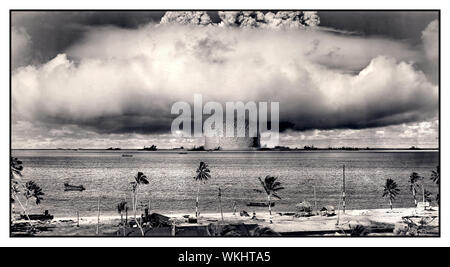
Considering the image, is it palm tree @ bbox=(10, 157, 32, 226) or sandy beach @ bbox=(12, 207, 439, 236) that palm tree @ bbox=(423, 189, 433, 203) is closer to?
sandy beach @ bbox=(12, 207, 439, 236)

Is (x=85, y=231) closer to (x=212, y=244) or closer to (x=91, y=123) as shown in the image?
(x=91, y=123)

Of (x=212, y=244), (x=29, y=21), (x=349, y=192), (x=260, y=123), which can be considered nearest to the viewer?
(x=212, y=244)

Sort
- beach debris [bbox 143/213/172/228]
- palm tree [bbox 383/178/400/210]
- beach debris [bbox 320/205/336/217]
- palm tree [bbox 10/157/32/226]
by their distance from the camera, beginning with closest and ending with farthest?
palm tree [bbox 10/157/32/226] → beach debris [bbox 143/213/172/228] → beach debris [bbox 320/205/336/217] → palm tree [bbox 383/178/400/210]

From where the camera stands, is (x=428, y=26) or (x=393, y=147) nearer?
(x=428, y=26)

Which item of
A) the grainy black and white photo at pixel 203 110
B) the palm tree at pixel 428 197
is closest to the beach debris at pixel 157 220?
the grainy black and white photo at pixel 203 110

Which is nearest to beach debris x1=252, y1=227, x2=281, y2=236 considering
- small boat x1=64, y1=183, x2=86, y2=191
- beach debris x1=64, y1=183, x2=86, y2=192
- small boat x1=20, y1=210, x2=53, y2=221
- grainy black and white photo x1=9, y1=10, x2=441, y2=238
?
grainy black and white photo x1=9, y1=10, x2=441, y2=238

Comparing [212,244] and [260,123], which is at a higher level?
[260,123]

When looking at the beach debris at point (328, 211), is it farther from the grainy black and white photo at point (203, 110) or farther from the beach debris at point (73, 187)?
the beach debris at point (73, 187)

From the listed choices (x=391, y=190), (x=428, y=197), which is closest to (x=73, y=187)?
(x=391, y=190)

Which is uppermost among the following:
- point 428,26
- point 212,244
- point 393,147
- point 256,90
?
point 428,26

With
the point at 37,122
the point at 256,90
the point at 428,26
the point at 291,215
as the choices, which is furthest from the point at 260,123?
the point at 37,122
